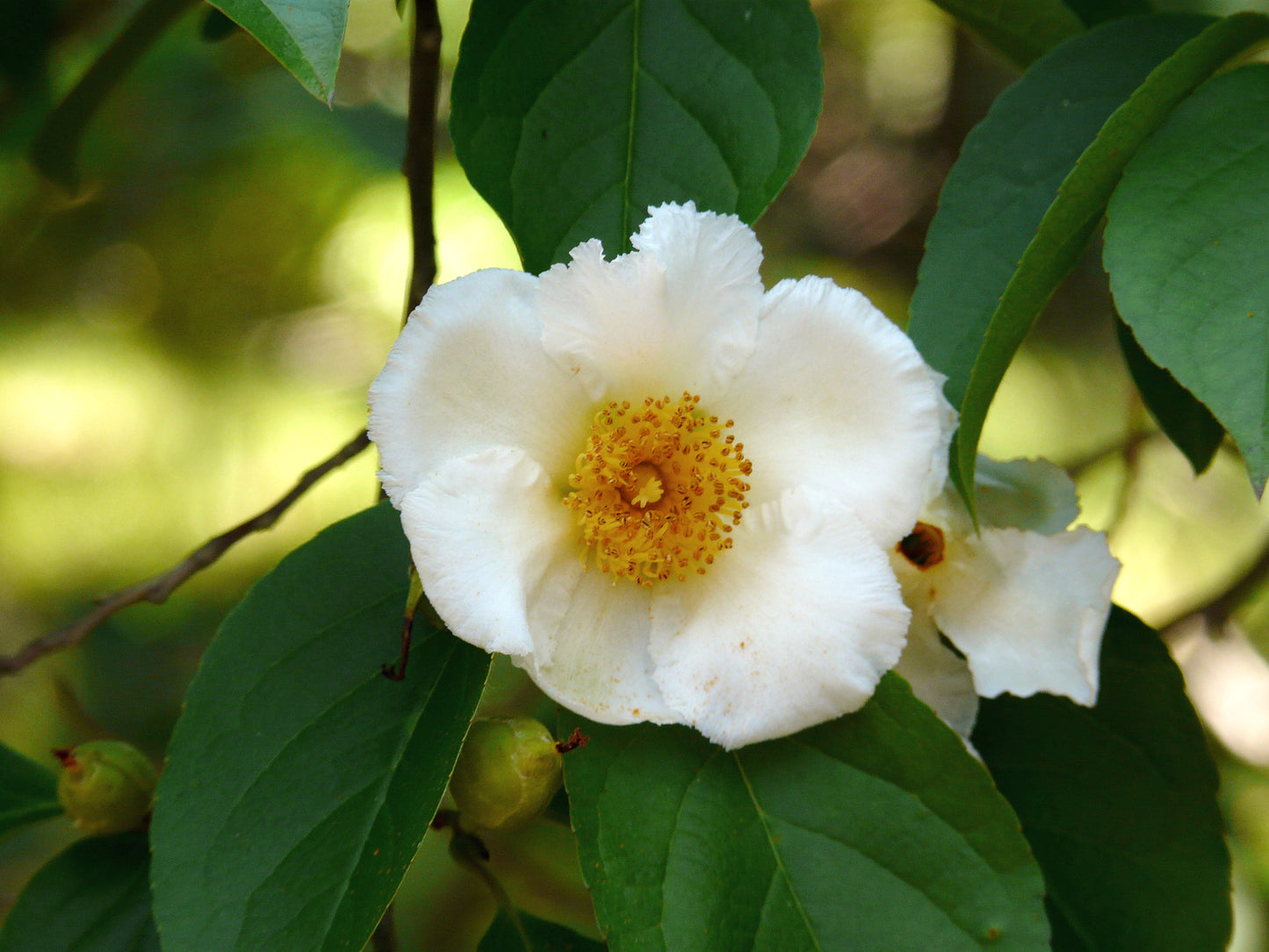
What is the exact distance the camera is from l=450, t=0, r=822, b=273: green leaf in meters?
0.85

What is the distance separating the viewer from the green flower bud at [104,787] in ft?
3.22

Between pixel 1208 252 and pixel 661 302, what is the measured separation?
15.2 inches

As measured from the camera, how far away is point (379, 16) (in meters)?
2.41

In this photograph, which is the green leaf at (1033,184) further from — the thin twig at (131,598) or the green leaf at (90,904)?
the green leaf at (90,904)

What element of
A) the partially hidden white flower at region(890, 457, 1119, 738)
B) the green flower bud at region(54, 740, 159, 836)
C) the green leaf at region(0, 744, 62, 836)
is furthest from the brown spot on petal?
the green leaf at region(0, 744, 62, 836)

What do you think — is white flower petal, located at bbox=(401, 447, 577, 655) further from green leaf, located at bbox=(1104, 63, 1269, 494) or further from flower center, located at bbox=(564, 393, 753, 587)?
green leaf, located at bbox=(1104, 63, 1269, 494)

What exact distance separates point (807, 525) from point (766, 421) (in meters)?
0.09

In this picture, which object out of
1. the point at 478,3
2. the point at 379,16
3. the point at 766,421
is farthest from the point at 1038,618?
the point at 379,16

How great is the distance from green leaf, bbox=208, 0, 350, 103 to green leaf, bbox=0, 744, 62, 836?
836 millimetres

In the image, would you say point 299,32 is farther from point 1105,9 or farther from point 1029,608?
point 1105,9

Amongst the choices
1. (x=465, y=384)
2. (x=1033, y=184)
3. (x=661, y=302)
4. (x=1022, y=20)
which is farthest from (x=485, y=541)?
(x=1022, y=20)

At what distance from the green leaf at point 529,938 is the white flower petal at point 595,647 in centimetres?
37

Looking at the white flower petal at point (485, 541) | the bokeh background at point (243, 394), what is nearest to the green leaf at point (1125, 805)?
the white flower petal at point (485, 541)

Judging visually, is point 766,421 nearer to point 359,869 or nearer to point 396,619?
point 396,619
